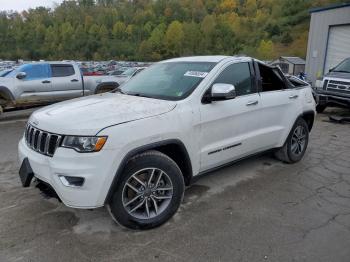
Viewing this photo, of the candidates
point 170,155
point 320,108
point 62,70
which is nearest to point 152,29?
point 62,70

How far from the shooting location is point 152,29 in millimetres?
115625

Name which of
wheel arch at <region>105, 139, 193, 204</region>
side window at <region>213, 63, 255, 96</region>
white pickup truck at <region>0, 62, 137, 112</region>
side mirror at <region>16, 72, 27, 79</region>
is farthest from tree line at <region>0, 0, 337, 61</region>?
wheel arch at <region>105, 139, 193, 204</region>

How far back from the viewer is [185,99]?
362cm

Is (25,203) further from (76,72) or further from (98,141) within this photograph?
(76,72)

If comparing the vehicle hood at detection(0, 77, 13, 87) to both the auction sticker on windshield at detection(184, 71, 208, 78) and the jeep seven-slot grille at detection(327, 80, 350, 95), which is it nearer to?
the auction sticker on windshield at detection(184, 71, 208, 78)

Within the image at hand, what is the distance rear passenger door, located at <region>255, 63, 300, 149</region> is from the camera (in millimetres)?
4633

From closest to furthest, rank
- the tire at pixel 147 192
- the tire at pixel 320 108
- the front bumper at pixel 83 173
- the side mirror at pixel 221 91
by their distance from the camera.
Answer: the front bumper at pixel 83 173
the tire at pixel 147 192
the side mirror at pixel 221 91
the tire at pixel 320 108

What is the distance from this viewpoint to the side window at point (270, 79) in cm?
477

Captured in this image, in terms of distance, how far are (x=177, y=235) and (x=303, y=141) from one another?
126 inches

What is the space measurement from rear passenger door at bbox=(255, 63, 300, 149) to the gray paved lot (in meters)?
0.60

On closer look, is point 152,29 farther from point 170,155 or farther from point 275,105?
point 170,155

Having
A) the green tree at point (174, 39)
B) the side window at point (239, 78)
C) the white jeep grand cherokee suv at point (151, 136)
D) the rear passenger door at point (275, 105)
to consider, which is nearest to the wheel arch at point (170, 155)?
the white jeep grand cherokee suv at point (151, 136)

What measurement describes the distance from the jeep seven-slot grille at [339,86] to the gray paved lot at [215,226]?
222 inches

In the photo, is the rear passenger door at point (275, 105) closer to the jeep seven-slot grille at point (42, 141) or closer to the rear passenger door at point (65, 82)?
the jeep seven-slot grille at point (42, 141)
